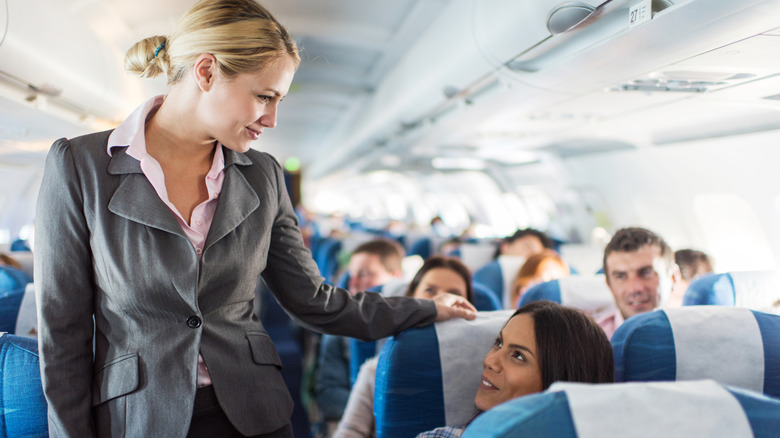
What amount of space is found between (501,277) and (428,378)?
238 cm

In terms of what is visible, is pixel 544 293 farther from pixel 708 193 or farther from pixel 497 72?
pixel 708 193

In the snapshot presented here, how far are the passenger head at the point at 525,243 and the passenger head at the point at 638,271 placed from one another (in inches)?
86.3

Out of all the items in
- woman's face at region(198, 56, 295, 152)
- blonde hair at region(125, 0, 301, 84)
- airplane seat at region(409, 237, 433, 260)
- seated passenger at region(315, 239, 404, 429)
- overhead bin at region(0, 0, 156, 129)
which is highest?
overhead bin at region(0, 0, 156, 129)

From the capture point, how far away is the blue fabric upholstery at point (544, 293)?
2.77 meters

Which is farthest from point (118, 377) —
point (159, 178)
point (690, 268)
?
point (690, 268)

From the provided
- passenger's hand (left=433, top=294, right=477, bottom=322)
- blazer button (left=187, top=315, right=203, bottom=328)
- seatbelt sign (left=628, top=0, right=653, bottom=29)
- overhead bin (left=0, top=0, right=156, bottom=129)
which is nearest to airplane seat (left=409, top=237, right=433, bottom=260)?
overhead bin (left=0, top=0, right=156, bottom=129)

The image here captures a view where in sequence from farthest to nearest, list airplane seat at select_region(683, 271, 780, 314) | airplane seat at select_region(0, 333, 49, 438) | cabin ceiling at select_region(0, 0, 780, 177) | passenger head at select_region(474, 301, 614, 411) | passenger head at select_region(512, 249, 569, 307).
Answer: passenger head at select_region(512, 249, 569, 307) < airplane seat at select_region(683, 271, 780, 314) < cabin ceiling at select_region(0, 0, 780, 177) < passenger head at select_region(474, 301, 614, 411) < airplane seat at select_region(0, 333, 49, 438)

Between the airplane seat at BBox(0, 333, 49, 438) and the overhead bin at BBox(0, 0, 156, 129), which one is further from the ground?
the overhead bin at BBox(0, 0, 156, 129)

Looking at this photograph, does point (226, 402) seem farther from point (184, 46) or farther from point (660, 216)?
point (660, 216)

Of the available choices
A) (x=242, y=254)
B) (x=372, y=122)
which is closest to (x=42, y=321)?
(x=242, y=254)

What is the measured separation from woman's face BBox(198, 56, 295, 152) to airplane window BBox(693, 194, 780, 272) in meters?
3.79

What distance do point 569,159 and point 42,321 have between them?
5.63 meters

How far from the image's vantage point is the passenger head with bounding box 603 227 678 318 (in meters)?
2.62

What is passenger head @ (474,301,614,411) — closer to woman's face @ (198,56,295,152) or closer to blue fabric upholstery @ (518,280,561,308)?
woman's face @ (198,56,295,152)
